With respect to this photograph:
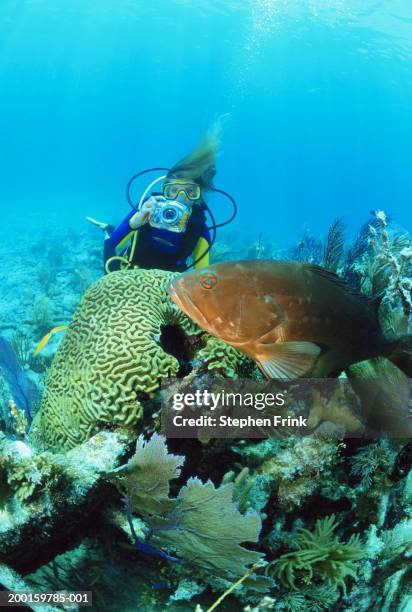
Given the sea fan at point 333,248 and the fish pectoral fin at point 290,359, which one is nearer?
the fish pectoral fin at point 290,359

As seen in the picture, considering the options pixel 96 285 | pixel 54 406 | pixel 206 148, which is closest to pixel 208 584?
pixel 54 406

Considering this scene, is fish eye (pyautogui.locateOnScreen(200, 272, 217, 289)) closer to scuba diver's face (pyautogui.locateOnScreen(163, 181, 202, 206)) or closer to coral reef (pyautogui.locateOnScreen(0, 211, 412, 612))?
coral reef (pyautogui.locateOnScreen(0, 211, 412, 612))

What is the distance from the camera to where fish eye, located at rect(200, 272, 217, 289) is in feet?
6.95

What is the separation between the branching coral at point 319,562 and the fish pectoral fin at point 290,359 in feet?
4.41

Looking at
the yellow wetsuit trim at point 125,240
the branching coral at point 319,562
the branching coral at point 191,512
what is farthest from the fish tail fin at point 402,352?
the yellow wetsuit trim at point 125,240

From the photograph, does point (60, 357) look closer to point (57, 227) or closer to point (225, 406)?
point (225, 406)

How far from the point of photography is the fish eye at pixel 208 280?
2.12 m

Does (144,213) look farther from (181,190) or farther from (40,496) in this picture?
(40,496)

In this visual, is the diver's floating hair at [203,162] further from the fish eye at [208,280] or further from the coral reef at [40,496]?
the coral reef at [40,496]

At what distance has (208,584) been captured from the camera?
2521 mm

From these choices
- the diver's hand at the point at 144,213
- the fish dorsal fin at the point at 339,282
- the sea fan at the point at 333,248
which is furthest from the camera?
the diver's hand at the point at 144,213

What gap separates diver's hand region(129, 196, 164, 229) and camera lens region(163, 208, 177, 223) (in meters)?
0.18

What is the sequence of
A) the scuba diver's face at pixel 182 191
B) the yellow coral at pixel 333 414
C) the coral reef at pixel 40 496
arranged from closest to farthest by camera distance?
the coral reef at pixel 40 496 → the yellow coral at pixel 333 414 → the scuba diver's face at pixel 182 191

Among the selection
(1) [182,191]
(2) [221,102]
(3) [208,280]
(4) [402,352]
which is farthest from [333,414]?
(2) [221,102]
